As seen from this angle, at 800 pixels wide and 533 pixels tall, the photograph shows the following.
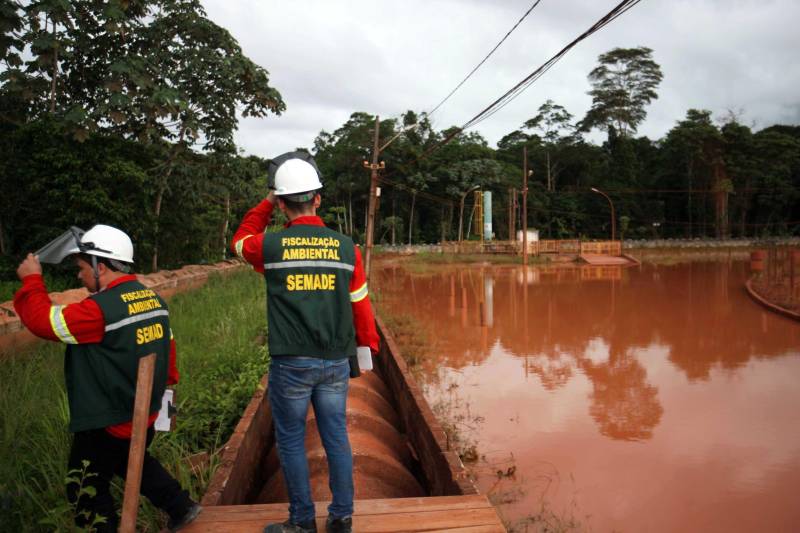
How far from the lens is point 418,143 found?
46094mm

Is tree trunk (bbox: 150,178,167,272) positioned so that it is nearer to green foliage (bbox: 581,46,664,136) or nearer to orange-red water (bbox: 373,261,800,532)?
orange-red water (bbox: 373,261,800,532)

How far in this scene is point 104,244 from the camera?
2.48 metres

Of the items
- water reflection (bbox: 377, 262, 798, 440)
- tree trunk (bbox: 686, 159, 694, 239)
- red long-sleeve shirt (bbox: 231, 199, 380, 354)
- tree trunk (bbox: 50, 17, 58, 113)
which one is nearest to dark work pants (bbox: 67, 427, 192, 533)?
red long-sleeve shirt (bbox: 231, 199, 380, 354)

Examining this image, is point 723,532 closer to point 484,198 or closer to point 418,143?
point 484,198

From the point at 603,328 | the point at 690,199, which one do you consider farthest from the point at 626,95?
the point at 603,328

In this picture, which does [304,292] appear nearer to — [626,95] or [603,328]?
[603,328]

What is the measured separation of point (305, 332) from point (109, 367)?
83cm

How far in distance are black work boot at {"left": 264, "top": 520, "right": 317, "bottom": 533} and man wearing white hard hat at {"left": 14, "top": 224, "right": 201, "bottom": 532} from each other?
1.33 feet

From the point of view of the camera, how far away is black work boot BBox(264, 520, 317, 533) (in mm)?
2455

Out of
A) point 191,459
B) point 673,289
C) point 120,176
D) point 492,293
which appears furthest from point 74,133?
point 673,289

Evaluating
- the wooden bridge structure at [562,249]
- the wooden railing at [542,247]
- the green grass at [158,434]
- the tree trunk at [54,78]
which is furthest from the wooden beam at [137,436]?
the wooden railing at [542,247]

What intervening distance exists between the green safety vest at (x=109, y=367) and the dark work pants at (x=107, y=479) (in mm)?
117

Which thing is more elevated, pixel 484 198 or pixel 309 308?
pixel 484 198

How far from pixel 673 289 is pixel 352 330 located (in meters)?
20.9
